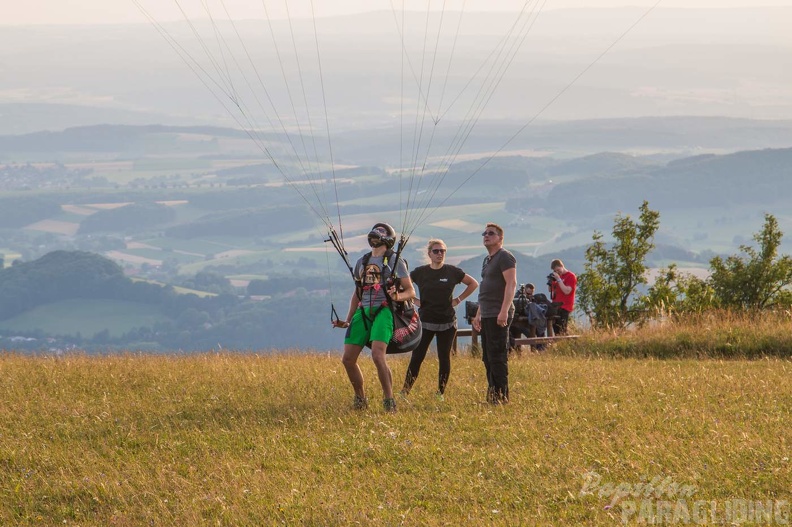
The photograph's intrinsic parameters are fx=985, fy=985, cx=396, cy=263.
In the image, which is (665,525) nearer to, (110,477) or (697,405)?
(697,405)

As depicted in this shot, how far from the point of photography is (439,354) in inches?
419

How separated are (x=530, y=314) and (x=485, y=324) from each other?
6.64m

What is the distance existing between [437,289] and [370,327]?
927 mm

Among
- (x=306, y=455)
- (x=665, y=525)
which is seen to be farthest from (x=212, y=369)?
(x=665, y=525)

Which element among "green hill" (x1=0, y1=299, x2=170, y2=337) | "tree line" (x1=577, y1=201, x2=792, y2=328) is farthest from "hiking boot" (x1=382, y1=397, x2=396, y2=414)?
"green hill" (x1=0, y1=299, x2=170, y2=337)

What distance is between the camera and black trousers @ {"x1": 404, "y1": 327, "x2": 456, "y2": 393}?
34.5ft

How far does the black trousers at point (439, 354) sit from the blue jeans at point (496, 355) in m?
0.43

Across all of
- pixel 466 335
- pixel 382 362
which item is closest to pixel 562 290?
pixel 466 335

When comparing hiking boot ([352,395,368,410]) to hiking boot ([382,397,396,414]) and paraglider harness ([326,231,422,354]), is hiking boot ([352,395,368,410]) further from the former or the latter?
paraglider harness ([326,231,422,354])

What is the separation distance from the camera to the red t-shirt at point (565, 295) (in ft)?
54.5

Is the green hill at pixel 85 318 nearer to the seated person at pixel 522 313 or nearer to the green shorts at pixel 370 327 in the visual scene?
the seated person at pixel 522 313

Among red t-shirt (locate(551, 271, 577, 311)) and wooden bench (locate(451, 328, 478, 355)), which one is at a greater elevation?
red t-shirt (locate(551, 271, 577, 311))

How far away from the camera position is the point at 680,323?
17594 mm

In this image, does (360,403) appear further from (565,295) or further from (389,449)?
(565,295)
